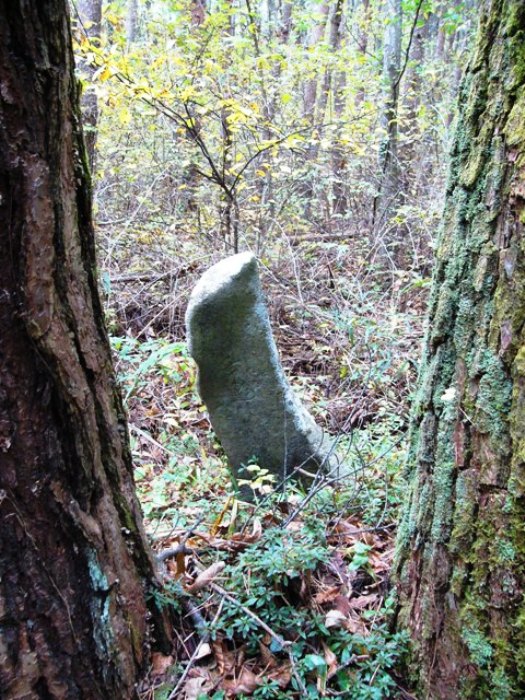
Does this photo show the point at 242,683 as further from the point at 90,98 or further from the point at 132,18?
the point at 132,18

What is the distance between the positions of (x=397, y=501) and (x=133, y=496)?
1.46m

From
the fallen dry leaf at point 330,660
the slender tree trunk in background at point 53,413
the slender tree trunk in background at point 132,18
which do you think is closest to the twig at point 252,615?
the fallen dry leaf at point 330,660

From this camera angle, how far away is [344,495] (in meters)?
2.87

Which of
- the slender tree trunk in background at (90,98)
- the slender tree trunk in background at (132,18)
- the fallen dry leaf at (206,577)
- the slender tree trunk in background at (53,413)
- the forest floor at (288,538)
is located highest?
the slender tree trunk in background at (132,18)

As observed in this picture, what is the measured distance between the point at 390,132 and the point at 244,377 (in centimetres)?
584

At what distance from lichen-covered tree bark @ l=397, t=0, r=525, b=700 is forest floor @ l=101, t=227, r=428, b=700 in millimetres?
303

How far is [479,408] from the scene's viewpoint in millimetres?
1354

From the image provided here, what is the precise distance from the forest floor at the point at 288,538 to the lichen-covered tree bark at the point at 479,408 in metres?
0.30

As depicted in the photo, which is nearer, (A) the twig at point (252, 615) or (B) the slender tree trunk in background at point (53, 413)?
(B) the slender tree trunk in background at point (53, 413)

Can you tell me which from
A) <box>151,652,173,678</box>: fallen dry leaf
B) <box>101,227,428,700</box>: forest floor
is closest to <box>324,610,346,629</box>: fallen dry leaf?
<box>101,227,428,700</box>: forest floor

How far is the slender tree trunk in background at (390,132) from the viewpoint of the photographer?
7641mm

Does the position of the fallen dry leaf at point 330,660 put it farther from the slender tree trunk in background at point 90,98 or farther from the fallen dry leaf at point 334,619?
the slender tree trunk in background at point 90,98

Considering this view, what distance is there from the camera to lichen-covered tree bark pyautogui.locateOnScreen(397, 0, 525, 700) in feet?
4.13

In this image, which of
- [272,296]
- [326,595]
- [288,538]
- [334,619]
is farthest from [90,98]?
[334,619]
